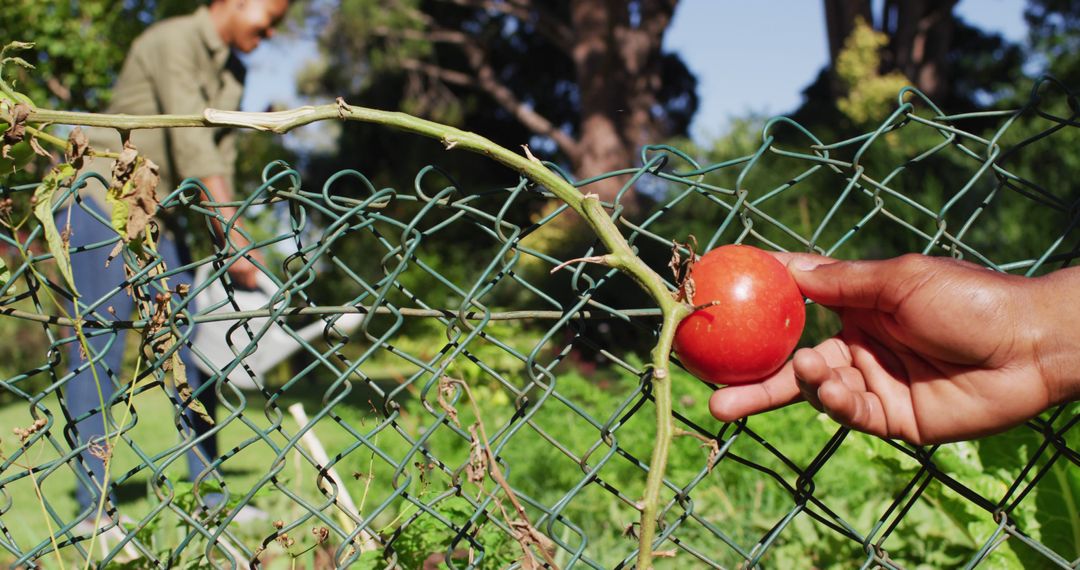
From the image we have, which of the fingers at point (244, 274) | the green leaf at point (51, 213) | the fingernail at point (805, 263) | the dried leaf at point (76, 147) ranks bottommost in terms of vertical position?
the fingers at point (244, 274)

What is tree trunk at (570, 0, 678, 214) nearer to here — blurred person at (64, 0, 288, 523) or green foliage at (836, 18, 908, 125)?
green foliage at (836, 18, 908, 125)

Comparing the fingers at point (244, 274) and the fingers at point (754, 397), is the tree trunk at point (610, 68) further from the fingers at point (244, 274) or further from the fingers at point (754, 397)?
the fingers at point (754, 397)

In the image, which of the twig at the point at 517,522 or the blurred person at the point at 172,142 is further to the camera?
the blurred person at the point at 172,142

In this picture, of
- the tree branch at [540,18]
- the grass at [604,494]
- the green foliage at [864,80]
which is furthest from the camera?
the tree branch at [540,18]

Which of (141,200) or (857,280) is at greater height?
(141,200)

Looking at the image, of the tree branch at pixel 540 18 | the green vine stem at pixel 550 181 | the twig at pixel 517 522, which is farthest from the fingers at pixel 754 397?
the tree branch at pixel 540 18

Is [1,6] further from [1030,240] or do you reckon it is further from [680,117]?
[680,117]

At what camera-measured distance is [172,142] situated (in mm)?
3408

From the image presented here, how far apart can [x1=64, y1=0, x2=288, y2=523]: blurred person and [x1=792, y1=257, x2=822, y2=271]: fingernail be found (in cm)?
223

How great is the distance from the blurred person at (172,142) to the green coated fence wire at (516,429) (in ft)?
0.29

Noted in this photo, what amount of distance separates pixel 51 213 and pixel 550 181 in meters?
0.81

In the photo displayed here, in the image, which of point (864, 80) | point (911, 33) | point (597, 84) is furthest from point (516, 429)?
point (911, 33)

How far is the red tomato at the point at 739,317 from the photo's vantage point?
4.42 feet

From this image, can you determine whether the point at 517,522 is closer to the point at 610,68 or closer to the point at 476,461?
the point at 476,461
